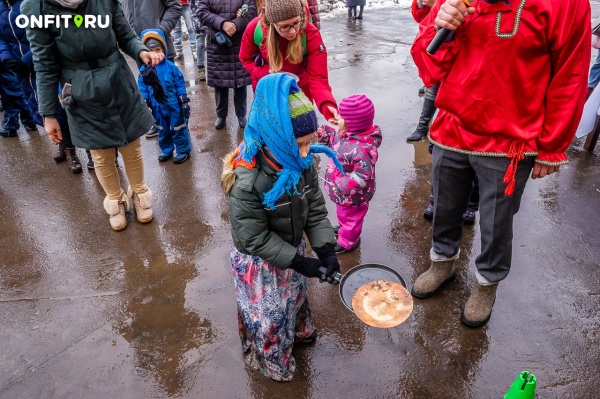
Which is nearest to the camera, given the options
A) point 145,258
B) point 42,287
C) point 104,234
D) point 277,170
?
point 277,170

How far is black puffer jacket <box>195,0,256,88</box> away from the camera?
534cm

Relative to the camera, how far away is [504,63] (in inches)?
90.0

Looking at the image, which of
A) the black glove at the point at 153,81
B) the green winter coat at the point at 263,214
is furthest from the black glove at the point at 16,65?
the green winter coat at the point at 263,214

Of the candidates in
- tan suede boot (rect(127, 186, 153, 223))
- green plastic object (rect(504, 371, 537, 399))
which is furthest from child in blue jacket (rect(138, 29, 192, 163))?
green plastic object (rect(504, 371, 537, 399))

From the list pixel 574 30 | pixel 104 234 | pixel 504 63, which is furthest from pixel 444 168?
pixel 104 234

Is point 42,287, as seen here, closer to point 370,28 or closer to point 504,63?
point 504,63

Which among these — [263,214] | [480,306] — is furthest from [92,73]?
[480,306]

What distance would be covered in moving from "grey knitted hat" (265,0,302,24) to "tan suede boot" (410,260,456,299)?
215 cm

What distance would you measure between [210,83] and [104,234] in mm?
2490

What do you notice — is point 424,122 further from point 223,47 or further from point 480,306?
point 480,306

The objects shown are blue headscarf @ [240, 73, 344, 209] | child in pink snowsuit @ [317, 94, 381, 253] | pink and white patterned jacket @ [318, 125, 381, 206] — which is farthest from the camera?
pink and white patterned jacket @ [318, 125, 381, 206]

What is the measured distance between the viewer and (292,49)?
3.73m

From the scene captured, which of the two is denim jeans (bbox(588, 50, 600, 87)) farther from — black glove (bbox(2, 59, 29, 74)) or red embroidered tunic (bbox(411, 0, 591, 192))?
black glove (bbox(2, 59, 29, 74))

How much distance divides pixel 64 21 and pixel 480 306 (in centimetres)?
352
